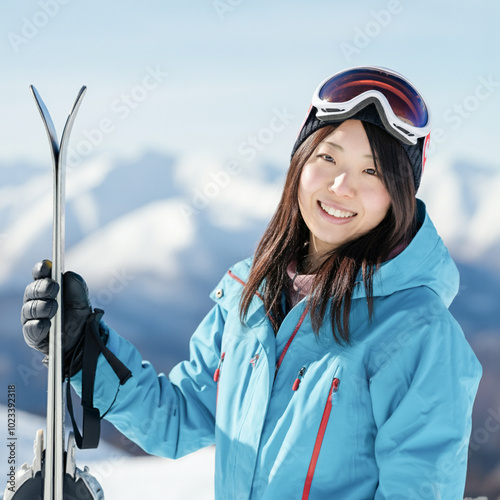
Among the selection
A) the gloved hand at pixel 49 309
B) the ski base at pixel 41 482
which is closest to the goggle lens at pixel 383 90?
the gloved hand at pixel 49 309

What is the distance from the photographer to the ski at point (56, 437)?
4.54 feet

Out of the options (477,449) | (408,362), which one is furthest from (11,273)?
(408,362)

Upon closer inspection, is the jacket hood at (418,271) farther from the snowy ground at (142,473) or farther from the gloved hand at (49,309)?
the snowy ground at (142,473)

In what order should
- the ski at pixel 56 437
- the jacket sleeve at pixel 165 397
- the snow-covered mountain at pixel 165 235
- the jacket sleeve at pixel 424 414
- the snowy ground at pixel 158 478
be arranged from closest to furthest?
the jacket sleeve at pixel 424 414 < the ski at pixel 56 437 < the jacket sleeve at pixel 165 397 < the snowy ground at pixel 158 478 < the snow-covered mountain at pixel 165 235

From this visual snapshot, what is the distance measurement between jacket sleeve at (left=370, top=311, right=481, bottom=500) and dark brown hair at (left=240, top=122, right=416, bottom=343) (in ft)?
0.39

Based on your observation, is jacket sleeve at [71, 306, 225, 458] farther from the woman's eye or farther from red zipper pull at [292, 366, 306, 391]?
the woman's eye

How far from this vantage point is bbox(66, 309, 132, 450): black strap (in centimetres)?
146

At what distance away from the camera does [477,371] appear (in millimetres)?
1218

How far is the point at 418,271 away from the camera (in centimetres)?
125

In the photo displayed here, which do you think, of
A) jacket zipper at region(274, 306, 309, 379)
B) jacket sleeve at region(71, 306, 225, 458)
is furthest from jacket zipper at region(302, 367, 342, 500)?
jacket sleeve at region(71, 306, 225, 458)

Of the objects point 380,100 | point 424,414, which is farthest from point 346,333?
point 380,100

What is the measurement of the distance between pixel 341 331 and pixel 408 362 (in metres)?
0.14

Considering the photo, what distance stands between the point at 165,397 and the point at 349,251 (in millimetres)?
585

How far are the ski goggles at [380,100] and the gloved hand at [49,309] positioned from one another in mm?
656
